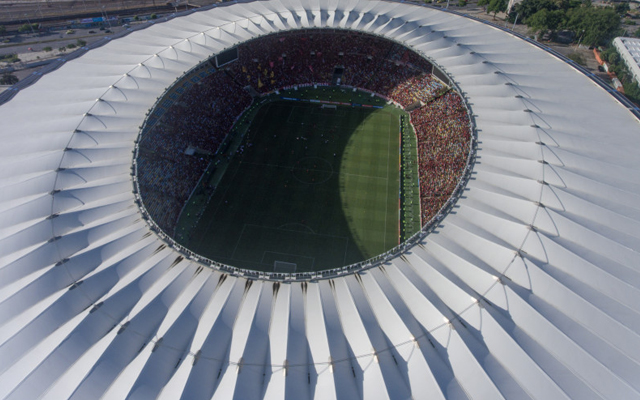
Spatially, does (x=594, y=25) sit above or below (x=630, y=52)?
above

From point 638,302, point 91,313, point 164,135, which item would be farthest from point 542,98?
point 91,313

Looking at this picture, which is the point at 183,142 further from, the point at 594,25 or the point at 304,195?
the point at 594,25

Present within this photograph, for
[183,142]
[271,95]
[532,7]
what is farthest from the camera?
[532,7]

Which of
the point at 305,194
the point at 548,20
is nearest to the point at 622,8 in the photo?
the point at 548,20

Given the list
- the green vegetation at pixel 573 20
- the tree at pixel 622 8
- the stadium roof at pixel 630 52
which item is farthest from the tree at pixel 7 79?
the tree at pixel 622 8

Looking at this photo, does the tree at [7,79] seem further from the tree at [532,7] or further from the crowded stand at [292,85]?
the tree at [532,7]

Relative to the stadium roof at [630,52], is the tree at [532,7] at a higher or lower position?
higher

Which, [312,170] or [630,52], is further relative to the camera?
[630,52]
